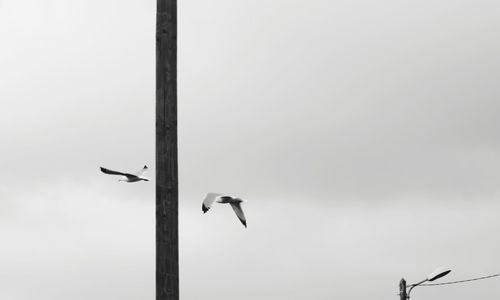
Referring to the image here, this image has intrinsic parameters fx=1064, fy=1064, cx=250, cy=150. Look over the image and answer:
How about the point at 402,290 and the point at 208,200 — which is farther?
the point at 402,290

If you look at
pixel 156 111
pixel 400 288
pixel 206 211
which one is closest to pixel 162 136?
pixel 156 111

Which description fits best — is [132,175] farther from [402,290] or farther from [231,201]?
[402,290]

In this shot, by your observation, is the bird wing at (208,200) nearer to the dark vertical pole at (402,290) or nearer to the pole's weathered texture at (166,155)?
the pole's weathered texture at (166,155)

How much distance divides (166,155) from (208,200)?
648mm

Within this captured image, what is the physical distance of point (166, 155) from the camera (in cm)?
786

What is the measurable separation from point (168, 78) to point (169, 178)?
768 millimetres

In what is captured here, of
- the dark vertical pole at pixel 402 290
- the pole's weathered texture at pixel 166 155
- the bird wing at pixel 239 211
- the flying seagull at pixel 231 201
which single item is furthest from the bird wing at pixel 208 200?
the dark vertical pole at pixel 402 290

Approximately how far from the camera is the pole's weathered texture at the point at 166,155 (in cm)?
769

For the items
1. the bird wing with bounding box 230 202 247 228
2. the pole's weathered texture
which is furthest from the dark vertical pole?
the pole's weathered texture

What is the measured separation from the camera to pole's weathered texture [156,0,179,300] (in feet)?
25.2

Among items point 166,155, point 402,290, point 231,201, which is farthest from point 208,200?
point 402,290

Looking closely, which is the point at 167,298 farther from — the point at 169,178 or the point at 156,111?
the point at 156,111

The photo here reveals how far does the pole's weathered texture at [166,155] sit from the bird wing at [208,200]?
1.55ft

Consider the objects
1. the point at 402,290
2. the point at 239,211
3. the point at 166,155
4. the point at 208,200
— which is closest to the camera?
the point at 166,155
